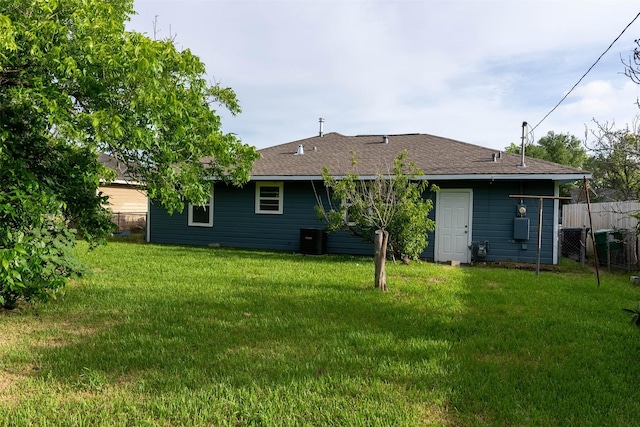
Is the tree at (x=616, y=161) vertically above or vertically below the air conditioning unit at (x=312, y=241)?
above

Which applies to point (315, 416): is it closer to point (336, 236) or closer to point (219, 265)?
point (219, 265)

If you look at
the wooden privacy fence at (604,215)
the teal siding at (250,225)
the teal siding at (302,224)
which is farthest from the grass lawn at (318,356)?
the teal siding at (250,225)

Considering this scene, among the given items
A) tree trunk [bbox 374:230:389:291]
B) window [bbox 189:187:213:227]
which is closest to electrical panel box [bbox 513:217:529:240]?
tree trunk [bbox 374:230:389:291]

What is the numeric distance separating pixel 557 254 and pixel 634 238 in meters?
1.59

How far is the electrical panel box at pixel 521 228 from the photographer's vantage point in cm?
1049

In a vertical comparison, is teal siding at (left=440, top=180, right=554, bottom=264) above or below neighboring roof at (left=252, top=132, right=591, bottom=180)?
below

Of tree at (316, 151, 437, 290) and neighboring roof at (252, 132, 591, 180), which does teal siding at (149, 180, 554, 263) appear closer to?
neighboring roof at (252, 132, 591, 180)

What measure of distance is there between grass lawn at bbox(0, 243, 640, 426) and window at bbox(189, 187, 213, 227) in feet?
22.1

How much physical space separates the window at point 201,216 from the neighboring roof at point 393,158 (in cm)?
215

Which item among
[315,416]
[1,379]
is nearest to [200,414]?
[315,416]

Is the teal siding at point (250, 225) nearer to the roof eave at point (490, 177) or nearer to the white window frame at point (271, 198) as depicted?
the white window frame at point (271, 198)

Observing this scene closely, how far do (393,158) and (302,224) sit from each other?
3.44 metres

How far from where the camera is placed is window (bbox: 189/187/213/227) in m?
13.8

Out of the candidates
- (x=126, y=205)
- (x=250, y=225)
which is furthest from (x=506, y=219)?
(x=126, y=205)
